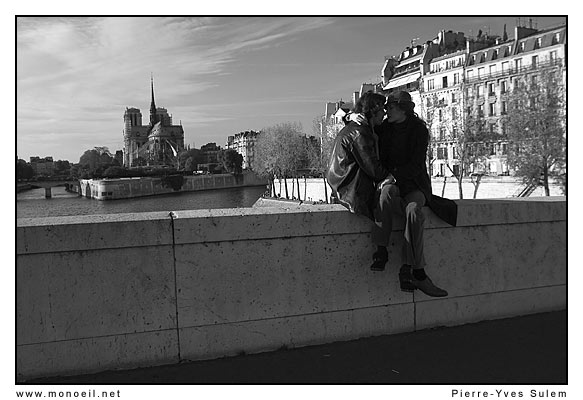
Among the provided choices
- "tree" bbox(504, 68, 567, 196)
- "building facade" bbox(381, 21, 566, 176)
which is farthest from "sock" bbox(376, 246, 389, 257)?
"building facade" bbox(381, 21, 566, 176)

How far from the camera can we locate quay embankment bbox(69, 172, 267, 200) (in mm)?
95250

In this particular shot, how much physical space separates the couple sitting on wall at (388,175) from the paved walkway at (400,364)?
19.0 inches

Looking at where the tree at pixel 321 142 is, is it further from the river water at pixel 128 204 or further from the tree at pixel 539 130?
the tree at pixel 539 130

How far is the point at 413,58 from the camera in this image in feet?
272

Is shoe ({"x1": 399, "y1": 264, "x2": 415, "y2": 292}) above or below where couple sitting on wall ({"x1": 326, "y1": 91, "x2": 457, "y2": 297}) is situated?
below

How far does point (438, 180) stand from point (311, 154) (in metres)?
22.9

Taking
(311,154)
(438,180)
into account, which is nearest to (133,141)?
(311,154)

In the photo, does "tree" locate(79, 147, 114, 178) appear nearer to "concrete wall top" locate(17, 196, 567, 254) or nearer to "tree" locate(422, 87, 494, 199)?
"tree" locate(422, 87, 494, 199)

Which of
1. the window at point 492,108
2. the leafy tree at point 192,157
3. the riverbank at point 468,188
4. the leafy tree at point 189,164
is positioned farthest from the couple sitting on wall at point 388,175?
the leafy tree at point 192,157

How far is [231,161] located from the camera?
12950 cm

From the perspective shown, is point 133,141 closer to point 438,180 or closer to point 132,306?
point 438,180

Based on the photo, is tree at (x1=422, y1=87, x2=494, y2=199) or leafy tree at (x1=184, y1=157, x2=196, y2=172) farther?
leafy tree at (x1=184, y1=157, x2=196, y2=172)

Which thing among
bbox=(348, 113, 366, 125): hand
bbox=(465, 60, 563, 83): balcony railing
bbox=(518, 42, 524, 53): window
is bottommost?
bbox=(348, 113, 366, 125): hand

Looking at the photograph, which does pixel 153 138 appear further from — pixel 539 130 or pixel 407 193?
pixel 407 193
